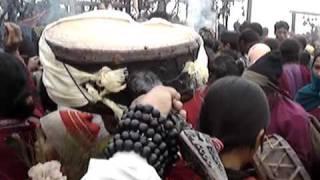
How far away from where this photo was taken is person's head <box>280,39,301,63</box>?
214 inches

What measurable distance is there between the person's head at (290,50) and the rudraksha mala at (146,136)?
4211mm

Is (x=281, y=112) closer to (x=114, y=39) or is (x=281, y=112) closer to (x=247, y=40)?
(x=114, y=39)

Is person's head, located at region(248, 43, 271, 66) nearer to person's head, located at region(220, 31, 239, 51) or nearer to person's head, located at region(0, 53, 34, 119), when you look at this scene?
person's head, located at region(220, 31, 239, 51)

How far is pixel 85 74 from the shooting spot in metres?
1.55

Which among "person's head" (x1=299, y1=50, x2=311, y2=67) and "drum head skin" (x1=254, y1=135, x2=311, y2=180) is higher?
"drum head skin" (x1=254, y1=135, x2=311, y2=180)

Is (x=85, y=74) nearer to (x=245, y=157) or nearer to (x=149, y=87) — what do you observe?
(x=149, y=87)

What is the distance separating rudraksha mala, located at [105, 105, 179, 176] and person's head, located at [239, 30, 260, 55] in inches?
213

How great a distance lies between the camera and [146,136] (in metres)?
Result: 1.30

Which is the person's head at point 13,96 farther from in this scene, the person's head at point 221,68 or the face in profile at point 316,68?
the face in profile at point 316,68

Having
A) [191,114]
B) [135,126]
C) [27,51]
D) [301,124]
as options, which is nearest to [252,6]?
[27,51]

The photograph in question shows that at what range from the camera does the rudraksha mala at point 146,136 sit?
4.23ft

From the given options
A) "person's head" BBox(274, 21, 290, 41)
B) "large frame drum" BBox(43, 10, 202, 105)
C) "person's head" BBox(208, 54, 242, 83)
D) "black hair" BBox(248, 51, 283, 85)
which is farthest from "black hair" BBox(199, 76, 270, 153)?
"person's head" BBox(274, 21, 290, 41)

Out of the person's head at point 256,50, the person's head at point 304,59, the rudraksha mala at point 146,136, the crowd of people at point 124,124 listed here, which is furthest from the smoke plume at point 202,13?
the rudraksha mala at point 146,136

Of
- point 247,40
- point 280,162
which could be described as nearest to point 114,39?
point 280,162
